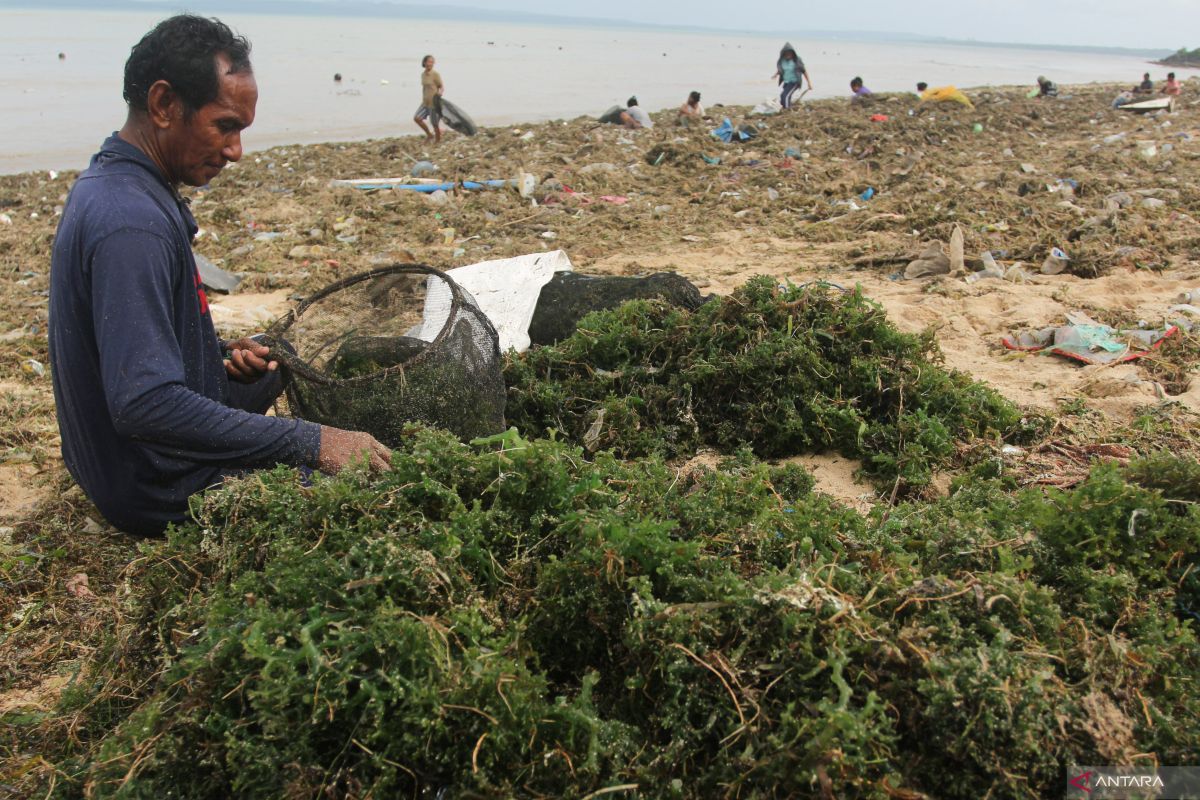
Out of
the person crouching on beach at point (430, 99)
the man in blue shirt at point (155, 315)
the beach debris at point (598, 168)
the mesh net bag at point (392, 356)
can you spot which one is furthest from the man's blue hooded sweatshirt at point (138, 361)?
the person crouching on beach at point (430, 99)

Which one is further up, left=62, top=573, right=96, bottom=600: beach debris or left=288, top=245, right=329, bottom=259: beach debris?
left=288, top=245, right=329, bottom=259: beach debris

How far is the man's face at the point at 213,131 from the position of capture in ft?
8.01

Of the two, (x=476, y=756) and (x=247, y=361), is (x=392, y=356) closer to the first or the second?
(x=247, y=361)

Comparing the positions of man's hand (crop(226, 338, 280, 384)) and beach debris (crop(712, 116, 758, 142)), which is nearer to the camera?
man's hand (crop(226, 338, 280, 384))

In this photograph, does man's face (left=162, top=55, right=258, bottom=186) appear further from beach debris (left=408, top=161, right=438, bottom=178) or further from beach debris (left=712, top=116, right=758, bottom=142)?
beach debris (left=712, top=116, right=758, bottom=142)

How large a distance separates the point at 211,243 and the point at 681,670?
23.9 ft

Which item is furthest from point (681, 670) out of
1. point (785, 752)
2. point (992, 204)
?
point (992, 204)

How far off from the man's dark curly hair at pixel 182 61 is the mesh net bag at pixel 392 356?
91 centimetres

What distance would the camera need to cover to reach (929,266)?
19.8ft

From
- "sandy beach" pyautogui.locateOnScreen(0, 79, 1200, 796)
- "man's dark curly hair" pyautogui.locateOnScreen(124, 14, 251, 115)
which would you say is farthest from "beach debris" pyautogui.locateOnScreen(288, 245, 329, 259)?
"man's dark curly hair" pyautogui.locateOnScreen(124, 14, 251, 115)

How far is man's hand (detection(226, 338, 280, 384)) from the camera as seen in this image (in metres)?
2.95

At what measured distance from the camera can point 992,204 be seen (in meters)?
7.47

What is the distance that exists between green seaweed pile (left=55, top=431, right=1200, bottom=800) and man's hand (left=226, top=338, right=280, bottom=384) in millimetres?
863

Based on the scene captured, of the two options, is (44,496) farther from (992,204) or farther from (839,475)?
(992,204)
